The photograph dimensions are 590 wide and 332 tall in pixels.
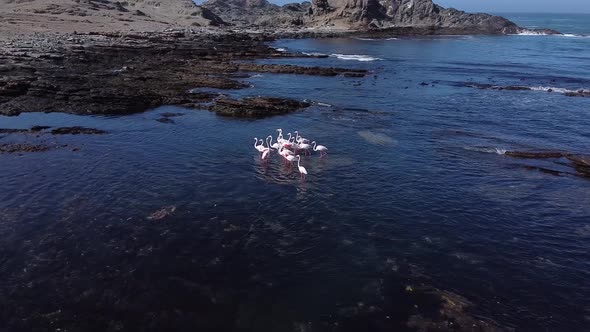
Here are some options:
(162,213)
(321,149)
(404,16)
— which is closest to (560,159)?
(321,149)

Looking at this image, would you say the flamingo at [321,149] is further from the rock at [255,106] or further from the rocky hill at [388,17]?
the rocky hill at [388,17]

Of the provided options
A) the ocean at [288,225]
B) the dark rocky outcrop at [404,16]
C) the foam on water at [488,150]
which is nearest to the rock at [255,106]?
the ocean at [288,225]

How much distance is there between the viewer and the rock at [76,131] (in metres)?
21.9

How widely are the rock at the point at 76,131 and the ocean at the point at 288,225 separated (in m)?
0.73

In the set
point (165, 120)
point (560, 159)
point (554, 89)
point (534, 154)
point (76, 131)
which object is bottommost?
point (560, 159)

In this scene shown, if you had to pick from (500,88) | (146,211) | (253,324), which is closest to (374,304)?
(253,324)

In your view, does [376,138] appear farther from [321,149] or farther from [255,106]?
[255,106]

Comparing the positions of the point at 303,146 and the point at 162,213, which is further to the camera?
the point at 303,146

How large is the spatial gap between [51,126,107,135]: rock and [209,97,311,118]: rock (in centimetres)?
741

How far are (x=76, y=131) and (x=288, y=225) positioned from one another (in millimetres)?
14126

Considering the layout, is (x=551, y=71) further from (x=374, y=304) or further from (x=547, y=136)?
(x=374, y=304)

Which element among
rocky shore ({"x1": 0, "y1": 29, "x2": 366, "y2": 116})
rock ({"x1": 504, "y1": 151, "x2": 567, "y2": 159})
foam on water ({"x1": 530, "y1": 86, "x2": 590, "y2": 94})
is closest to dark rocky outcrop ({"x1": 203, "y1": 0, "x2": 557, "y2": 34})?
rocky shore ({"x1": 0, "y1": 29, "x2": 366, "y2": 116})

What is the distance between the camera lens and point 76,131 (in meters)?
22.2

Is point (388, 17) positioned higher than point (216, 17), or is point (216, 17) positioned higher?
point (388, 17)
